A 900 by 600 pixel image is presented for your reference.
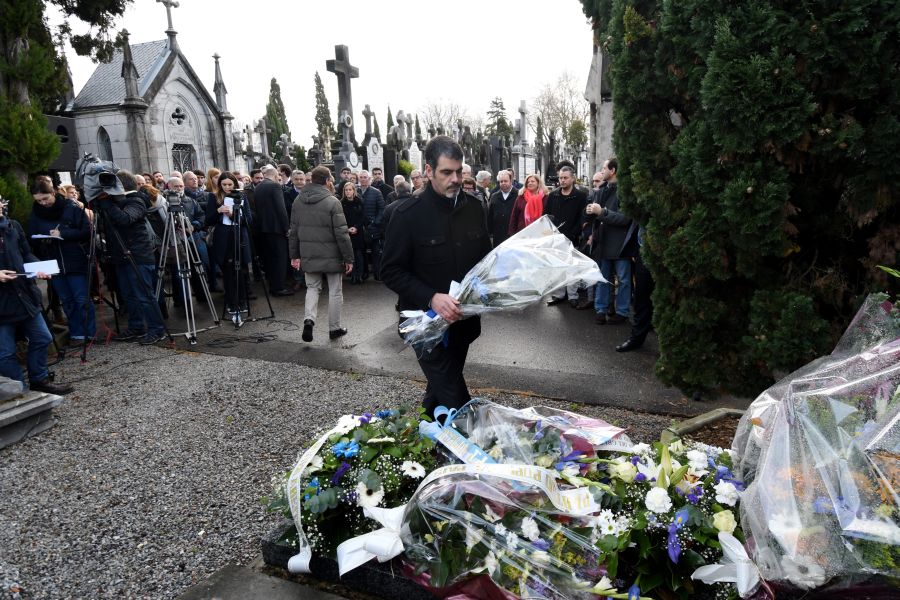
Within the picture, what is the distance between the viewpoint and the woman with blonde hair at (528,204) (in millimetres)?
9336

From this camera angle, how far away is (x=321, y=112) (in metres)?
63.4

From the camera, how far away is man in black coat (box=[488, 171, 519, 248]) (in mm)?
10398

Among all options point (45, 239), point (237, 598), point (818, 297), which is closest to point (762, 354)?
point (818, 297)

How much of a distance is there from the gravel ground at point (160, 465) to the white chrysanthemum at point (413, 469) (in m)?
1.02

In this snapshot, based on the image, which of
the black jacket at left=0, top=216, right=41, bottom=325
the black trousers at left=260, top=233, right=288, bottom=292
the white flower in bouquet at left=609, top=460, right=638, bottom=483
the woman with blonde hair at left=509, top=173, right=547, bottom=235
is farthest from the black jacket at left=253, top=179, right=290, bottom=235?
the white flower in bouquet at left=609, top=460, right=638, bottom=483

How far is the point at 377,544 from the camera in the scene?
2.47m

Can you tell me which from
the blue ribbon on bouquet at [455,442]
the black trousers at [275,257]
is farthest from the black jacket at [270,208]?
the blue ribbon on bouquet at [455,442]

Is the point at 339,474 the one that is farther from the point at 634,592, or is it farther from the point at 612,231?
the point at 612,231

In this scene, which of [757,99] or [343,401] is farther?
[343,401]

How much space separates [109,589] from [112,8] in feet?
30.9

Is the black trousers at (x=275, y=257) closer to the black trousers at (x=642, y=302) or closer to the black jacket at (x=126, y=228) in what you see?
the black jacket at (x=126, y=228)

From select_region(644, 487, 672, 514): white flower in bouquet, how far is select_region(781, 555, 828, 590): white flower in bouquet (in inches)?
17.4

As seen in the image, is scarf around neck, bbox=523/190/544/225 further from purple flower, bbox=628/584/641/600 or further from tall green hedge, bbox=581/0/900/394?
purple flower, bbox=628/584/641/600

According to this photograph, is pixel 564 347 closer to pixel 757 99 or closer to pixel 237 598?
pixel 757 99
